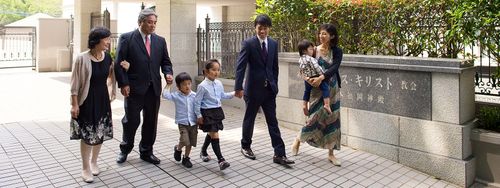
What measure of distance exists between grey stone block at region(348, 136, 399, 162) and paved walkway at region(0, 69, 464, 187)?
9 cm

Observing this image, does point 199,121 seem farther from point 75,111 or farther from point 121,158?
point 75,111

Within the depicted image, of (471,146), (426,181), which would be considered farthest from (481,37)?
(426,181)

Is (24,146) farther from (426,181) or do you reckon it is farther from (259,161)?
(426,181)

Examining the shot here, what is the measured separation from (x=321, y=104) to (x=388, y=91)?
1023 mm

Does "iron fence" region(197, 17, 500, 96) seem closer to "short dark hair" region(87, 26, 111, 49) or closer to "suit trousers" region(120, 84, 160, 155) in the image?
"suit trousers" region(120, 84, 160, 155)

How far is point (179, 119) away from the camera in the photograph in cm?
482

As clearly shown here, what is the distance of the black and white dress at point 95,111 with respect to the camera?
4.41 meters

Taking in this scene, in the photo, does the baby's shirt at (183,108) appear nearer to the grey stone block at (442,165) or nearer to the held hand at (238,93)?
the held hand at (238,93)

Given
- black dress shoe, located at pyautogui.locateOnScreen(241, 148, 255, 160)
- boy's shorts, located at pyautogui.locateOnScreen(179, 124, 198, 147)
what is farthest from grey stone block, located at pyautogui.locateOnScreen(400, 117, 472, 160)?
boy's shorts, located at pyautogui.locateOnScreen(179, 124, 198, 147)

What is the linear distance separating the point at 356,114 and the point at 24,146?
458 cm

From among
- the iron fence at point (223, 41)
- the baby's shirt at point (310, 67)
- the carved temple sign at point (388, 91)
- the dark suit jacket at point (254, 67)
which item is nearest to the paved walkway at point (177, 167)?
the carved temple sign at point (388, 91)

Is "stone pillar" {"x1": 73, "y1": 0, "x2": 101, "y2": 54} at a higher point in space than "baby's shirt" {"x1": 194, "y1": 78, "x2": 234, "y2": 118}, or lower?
higher

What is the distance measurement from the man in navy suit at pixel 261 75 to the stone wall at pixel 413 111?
1.36m

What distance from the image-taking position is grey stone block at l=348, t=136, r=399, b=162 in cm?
559
